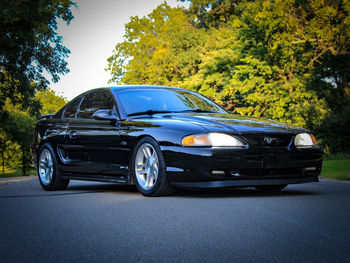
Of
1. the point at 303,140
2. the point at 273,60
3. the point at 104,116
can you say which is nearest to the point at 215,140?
the point at 303,140

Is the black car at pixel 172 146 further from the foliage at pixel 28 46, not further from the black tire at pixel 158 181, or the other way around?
the foliage at pixel 28 46

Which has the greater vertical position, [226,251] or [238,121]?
[238,121]

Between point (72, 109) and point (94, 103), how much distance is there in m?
0.70

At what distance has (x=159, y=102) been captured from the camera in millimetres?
7949

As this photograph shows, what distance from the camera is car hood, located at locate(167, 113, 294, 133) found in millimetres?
6605

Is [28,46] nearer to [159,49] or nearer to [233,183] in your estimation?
[233,183]

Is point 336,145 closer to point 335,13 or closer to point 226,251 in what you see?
point 335,13

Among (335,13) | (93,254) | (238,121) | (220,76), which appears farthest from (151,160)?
(220,76)

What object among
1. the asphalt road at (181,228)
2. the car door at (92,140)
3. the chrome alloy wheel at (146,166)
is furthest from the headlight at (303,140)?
the car door at (92,140)

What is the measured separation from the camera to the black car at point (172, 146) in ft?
21.2

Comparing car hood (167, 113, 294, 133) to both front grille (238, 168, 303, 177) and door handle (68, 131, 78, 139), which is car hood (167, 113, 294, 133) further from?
door handle (68, 131, 78, 139)

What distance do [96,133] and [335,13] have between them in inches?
797

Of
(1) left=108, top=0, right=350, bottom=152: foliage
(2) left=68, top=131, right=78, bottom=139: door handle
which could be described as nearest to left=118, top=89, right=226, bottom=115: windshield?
(2) left=68, top=131, right=78, bottom=139: door handle

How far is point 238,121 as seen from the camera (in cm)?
702
